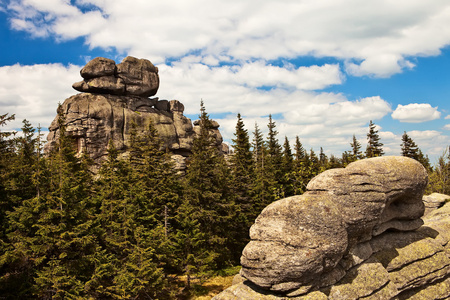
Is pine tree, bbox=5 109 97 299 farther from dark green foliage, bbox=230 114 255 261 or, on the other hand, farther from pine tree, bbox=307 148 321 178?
pine tree, bbox=307 148 321 178

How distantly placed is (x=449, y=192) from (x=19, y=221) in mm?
58361

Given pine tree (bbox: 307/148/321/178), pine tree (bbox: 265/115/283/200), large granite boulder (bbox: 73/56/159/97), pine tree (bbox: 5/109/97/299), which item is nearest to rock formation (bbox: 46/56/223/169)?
large granite boulder (bbox: 73/56/159/97)

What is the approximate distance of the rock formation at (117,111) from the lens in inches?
1746

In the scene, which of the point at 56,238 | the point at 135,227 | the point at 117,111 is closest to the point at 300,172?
the point at 135,227

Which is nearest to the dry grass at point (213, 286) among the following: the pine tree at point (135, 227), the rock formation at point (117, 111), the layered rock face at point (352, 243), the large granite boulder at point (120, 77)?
the pine tree at point (135, 227)

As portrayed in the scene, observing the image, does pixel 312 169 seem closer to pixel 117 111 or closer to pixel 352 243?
pixel 352 243

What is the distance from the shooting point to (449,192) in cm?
4494

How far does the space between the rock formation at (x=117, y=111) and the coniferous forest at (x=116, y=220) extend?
15.8 meters

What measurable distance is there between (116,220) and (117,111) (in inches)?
1219

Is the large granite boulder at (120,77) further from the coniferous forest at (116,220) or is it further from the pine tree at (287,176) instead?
the pine tree at (287,176)

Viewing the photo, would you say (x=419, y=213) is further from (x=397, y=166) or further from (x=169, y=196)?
(x=169, y=196)

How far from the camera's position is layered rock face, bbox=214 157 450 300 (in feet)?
41.2

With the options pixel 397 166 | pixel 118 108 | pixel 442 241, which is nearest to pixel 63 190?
pixel 397 166

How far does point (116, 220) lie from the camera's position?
21469 millimetres
